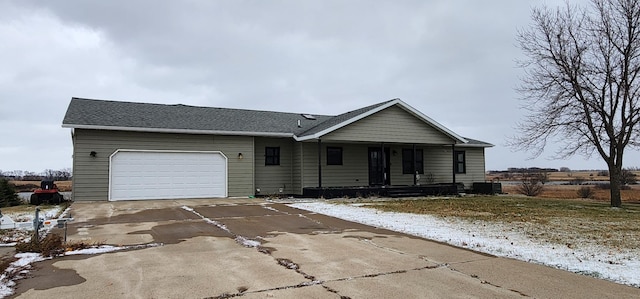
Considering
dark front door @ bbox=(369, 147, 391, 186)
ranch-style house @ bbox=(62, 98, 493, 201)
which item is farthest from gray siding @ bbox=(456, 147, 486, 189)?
dark front door @ bbox=(369, 147, 391, 186)

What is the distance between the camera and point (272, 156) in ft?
59.4

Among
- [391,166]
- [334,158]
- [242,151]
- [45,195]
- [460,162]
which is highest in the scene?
[242,151]

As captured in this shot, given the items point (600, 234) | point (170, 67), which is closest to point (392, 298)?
point (600, 234)

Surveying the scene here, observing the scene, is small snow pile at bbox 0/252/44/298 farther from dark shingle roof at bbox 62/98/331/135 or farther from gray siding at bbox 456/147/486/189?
gray siding at bbox 456/147/486/189

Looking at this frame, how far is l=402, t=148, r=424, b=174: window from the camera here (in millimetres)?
20438

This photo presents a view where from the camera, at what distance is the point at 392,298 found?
389 centimetres

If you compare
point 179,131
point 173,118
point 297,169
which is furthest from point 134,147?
point 297,169

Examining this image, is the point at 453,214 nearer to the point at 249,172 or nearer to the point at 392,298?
the point at 392,298

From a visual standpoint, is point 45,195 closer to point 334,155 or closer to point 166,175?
point 166,175

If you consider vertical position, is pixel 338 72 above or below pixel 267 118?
above

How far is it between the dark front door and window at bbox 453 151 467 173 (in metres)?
5.12

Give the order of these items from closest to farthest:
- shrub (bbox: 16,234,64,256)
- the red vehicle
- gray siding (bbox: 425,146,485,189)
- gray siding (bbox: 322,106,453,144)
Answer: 1. shrub (bbox: 16,234,64,256)
2. the red vehicle
3. gray siding (bbox: 322,106,453,144)
4. gray siding (bbox: 425,146,485,189)

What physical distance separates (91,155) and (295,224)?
9634 mm

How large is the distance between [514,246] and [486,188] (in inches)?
654
